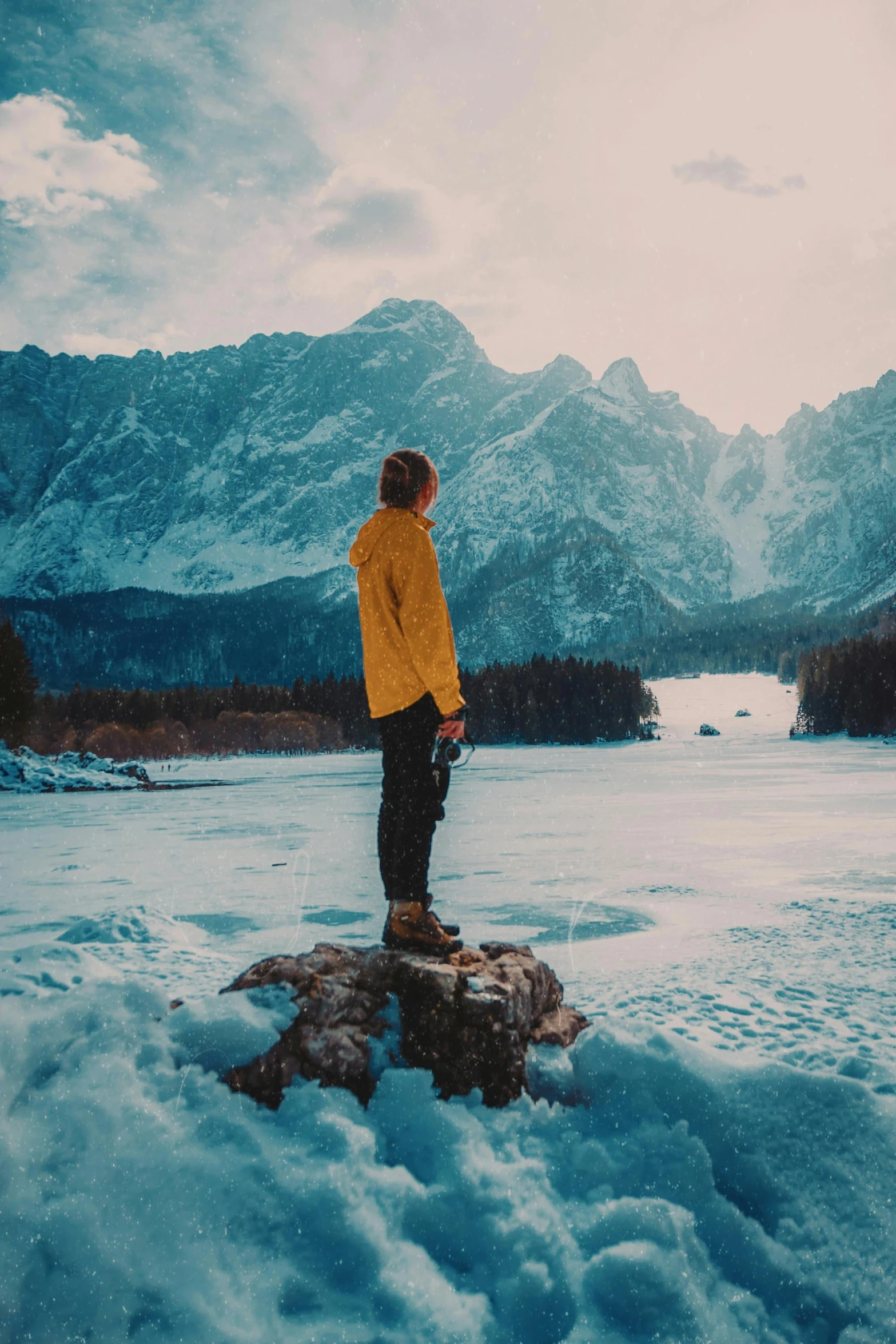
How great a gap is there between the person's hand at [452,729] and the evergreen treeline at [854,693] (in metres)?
66.1

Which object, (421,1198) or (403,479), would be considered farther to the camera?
(403,479)

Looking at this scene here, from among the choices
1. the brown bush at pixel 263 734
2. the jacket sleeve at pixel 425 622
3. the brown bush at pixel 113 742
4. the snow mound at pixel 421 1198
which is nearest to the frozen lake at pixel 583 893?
the snow mound at pixel 421 1198

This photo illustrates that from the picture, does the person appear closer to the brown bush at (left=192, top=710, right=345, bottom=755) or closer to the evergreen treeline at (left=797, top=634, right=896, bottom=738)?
the brown bush at (left=192, top=710, right=345, bottom=755)

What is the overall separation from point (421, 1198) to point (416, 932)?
4.44 ft

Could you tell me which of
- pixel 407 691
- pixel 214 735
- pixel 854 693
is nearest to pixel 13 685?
pixel 214 735

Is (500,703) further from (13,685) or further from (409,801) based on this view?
(409,801)

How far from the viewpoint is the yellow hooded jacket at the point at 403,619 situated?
156 inches

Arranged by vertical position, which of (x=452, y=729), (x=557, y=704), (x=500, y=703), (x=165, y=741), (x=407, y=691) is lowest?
(x=165, y=741)

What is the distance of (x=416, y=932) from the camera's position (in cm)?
376

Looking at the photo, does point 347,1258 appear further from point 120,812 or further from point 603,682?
point 603,682

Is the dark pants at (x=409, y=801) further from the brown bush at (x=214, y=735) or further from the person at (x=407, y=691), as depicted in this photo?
the brown bush at (x=214, y=735)

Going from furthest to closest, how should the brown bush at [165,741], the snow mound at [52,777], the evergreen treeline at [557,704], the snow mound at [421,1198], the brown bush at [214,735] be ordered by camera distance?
the evergreen treeline at [557,704]
the brown bush at [165,741]
the brown bush at [214,735]
the snow mound at [52,777]
the snow mound at [421,1198]

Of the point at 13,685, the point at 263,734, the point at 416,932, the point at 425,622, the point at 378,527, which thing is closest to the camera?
the point at 416,932

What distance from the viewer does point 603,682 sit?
7719 cm
